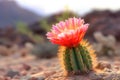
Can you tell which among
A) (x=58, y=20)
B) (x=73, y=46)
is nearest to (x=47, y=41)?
(x=58, y=20)

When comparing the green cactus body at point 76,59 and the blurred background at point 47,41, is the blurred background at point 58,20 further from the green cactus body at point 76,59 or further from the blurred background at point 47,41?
the green cactus body at point 76,59

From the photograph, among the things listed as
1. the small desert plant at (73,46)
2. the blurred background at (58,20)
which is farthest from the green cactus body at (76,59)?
the blurred background at (58,20)

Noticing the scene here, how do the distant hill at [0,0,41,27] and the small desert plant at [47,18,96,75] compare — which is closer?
the small desert plant at [47,18,96,75]

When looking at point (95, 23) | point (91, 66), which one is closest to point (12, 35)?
point (95, 23)

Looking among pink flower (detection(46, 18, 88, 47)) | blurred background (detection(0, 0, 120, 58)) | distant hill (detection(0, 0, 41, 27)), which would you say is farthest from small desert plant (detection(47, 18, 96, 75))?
distant hill (detection(0, 0, 41, 27))

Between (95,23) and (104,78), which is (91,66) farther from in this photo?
(95,23)

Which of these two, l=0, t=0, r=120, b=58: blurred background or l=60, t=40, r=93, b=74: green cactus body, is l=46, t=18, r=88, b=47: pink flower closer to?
l=60, t=40, r=93, b=74: green cactus body

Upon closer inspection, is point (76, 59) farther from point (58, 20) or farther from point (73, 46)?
point (58, 20)
